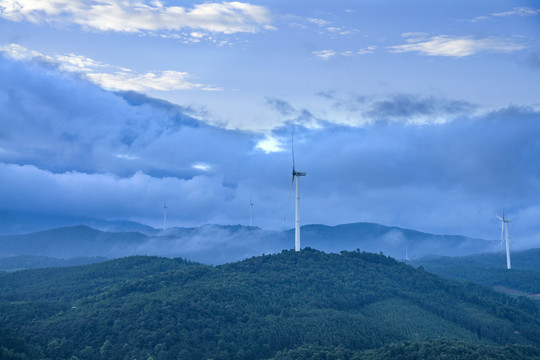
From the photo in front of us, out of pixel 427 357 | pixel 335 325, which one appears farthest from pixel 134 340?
pixel 427 357

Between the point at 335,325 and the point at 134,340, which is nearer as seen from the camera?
the point at 134,340

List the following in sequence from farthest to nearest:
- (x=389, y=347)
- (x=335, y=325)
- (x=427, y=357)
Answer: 1. (x=335, y=325)
2. (x=389, y=347)
3. (x=427, y=357)

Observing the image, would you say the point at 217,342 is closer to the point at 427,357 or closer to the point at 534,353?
the point at 427,357

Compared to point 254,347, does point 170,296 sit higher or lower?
higher


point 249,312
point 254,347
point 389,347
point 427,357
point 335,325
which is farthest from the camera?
point 249,312

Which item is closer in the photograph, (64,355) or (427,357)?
(427,357)

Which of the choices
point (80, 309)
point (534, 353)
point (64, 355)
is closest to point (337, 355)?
point (534, 353)

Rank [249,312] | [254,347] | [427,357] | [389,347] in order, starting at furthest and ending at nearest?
1. [249,312]
2. [254,347]
3. [389,347]
4. [427,357]

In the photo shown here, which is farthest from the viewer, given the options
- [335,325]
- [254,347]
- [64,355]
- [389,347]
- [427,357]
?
[335,325]

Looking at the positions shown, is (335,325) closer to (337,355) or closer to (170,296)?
(337,355)
